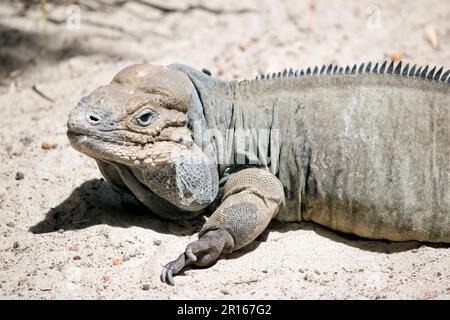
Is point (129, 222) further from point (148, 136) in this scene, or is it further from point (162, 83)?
point (162, 83)

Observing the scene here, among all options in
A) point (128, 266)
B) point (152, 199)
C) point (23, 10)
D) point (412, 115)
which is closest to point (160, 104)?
point (152, 199)

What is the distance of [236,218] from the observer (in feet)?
16.0

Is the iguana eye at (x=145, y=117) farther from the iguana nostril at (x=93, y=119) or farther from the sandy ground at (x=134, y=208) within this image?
the sandy ground at (x=134, y=208)

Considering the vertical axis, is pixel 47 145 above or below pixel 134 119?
below

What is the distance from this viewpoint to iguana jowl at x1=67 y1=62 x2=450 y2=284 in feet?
16.0

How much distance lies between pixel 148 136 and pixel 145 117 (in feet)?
0.46

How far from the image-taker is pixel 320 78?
537 cm

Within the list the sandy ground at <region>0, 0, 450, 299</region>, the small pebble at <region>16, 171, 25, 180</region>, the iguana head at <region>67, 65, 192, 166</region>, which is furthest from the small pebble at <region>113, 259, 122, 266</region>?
the small pebble at <region>16, 171, 25, 180</region>

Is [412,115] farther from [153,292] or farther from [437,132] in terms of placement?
[153,292]

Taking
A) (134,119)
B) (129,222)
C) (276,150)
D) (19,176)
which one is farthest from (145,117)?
(19,176)

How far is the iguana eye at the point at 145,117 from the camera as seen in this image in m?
4.88

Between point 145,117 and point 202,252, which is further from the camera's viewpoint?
point 145,117

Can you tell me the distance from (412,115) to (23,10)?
223 inches

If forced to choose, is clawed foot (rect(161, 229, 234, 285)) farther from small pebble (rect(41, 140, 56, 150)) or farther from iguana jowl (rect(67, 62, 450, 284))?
small pebble (rect(41, 140, 56, 150))
